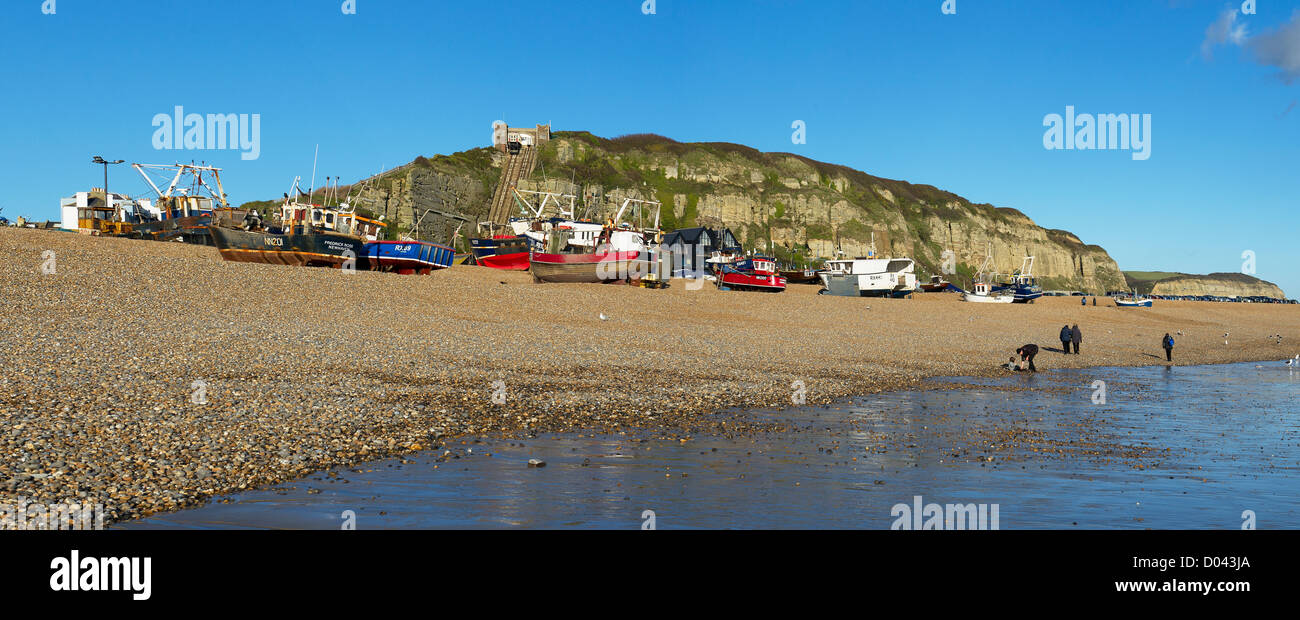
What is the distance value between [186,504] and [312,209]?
53.7 meters

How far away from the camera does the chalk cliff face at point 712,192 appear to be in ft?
452

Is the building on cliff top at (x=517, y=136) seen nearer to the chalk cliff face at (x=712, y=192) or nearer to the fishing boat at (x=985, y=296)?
the chalk cliff face at (x=712, y=192)

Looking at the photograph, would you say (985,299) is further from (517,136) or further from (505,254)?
(517,136)

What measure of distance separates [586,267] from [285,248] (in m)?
20.3

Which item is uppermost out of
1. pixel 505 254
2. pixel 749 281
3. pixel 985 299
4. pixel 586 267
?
pixel 505 254

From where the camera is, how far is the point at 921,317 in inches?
2122

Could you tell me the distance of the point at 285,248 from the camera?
158 ft

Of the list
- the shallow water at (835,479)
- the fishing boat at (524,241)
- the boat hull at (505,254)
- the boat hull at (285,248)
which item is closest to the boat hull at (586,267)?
the fishing boat at (524,241)

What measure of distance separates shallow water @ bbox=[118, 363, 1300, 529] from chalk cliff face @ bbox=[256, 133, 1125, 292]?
121265 mm

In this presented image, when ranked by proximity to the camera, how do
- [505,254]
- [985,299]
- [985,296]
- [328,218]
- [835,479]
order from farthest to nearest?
[985,296] → [985,299] → [505,254] → [328,218] → [835,479]

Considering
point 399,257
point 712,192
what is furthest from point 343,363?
point 712,192

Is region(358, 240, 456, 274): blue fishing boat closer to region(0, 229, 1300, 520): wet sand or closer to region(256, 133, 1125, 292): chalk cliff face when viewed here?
region(0, 229, 1300, 520): wet sand
